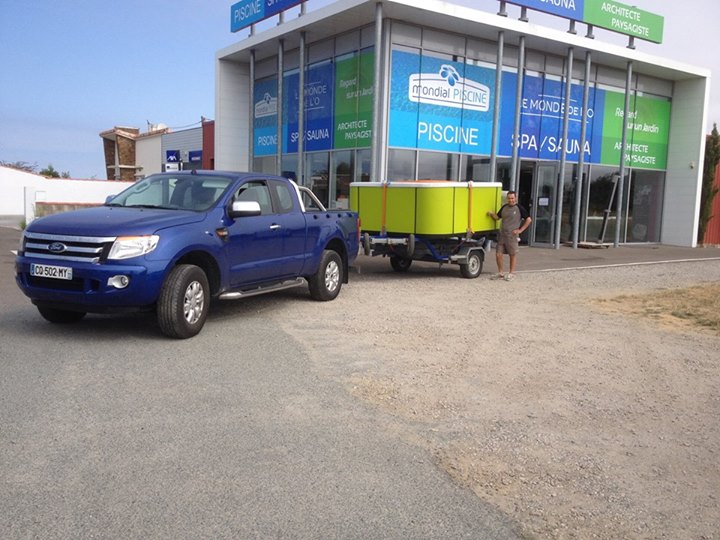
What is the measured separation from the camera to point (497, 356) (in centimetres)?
717

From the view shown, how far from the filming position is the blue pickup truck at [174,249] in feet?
23.1

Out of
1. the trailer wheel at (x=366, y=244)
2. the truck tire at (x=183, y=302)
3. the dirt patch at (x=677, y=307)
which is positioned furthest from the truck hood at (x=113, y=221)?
the dirt patch at (x=677, y=307)

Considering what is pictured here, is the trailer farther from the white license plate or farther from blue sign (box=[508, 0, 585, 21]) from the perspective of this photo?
blue sign (box=[508, 0, 585, 21])

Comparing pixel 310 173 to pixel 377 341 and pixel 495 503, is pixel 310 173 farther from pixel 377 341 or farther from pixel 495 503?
pixel 495 503

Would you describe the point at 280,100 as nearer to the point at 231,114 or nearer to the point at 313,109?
the point at 313,109

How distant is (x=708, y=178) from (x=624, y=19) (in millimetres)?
7388

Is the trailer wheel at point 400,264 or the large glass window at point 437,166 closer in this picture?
the trailer wheel at point 400,264

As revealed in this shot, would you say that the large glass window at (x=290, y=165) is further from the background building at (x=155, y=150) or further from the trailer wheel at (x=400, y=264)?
the trailer wheel at (x=400, y=264)

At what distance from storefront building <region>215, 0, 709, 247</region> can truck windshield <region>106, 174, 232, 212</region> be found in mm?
9564

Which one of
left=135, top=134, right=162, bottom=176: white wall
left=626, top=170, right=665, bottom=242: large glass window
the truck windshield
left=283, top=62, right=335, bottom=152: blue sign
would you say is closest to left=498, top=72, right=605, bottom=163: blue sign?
left=626, top=170, right=665, bottom=242: large glass window

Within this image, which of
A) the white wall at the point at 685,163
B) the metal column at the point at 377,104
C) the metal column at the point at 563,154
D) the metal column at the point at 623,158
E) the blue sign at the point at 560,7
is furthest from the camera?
the white wall at the point at 685,163

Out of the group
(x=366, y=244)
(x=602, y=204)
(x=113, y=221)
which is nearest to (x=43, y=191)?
(x=366, y=244)

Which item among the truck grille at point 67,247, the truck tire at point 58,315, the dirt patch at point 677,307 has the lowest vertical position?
the dirt patch at point 677,307

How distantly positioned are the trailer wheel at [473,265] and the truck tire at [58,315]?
7853 mm
